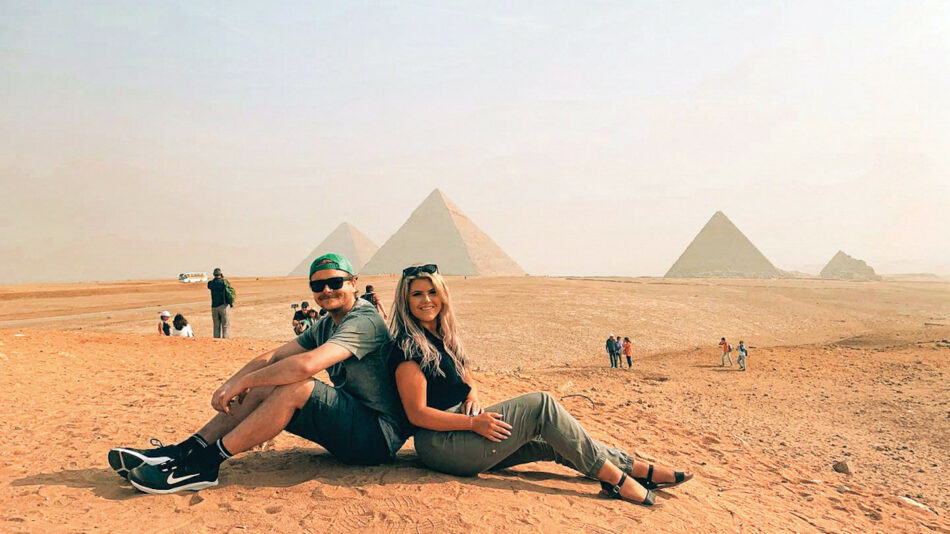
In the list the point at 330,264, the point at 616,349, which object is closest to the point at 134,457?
the point at 330,264

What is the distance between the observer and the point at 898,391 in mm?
10023

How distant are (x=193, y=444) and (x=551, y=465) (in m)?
2.34

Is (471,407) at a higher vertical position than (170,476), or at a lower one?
higher

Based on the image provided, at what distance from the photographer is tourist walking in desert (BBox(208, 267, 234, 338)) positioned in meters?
12.3

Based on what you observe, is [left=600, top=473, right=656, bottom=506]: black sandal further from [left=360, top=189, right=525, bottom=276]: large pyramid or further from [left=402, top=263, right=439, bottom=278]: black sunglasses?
[left=360, top=189, right=525, bottom=276]: large pyramid

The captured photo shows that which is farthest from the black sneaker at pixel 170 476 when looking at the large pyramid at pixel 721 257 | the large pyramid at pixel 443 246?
the large pyramid at pixel 443 246

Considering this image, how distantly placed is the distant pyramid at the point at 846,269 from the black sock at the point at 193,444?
118 metres

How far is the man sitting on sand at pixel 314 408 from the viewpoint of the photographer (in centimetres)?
285

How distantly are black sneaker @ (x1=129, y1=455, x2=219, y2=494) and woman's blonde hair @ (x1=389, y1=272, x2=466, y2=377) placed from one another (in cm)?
130

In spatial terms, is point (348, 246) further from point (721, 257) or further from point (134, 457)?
point (134, 457)

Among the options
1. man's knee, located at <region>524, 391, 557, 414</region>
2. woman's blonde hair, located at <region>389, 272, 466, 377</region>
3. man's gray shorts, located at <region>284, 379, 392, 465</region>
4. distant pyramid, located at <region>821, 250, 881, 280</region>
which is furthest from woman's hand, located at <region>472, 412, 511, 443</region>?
distant pyramid, located at <region>821, 250, 881, 280</region>

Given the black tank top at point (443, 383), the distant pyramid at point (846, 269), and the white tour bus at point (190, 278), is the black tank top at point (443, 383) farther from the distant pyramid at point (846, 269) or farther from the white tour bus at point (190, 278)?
the distant pyramid at point (846, 269)

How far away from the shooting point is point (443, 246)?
381 ft

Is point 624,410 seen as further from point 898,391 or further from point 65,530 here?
point 898,391
